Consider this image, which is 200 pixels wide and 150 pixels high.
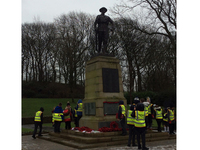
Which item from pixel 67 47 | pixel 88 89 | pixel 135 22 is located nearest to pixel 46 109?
pixel 67 47

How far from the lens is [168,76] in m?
35.3

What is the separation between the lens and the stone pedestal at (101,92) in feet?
37.2

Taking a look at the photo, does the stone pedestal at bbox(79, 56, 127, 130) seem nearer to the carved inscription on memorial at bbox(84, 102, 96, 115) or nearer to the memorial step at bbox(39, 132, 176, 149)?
the carved inscription on memorial at bbox(84, 102, 96, 115)

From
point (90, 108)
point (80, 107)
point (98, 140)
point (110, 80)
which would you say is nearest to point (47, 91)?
point (80, 107)

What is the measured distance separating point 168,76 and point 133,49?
12.0 m

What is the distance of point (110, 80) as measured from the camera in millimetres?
12047

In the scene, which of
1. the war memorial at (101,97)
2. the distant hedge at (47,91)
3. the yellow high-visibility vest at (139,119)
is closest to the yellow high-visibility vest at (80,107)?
the war memorial at (101,97)

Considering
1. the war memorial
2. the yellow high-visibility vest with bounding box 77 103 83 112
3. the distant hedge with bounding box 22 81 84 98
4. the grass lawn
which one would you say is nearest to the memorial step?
the war memorial

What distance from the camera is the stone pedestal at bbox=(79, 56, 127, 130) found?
11.3 m

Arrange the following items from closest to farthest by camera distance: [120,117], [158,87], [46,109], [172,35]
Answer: [120,117]
[172,35]
[46,109]
[158,87]

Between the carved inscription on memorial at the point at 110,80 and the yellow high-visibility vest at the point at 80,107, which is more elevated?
the carved inscription on memorial at the point at 110,80

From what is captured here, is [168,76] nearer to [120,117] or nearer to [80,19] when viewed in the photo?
[80,19]

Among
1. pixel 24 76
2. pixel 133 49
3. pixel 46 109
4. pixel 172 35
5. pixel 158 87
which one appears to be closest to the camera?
pixel 172 35

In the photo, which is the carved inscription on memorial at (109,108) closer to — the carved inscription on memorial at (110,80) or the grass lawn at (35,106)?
the carved inscription on memorial at (110,80)
